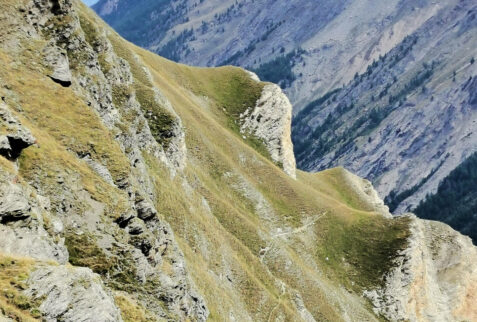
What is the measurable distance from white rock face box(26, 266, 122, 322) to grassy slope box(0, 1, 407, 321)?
8.14 m

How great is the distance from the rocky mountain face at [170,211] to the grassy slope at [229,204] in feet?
0.89

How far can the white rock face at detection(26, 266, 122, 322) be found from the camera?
26031mm

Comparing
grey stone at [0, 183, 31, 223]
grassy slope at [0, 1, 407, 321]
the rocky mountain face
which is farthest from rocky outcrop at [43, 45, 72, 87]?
grey stone at [0, 183, 31, 223]

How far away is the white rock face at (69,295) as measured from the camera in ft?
85.4

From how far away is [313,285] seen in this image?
317ft

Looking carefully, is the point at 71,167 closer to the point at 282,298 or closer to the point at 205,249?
the point at 205,249

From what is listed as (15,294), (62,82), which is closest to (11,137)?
(15,294)

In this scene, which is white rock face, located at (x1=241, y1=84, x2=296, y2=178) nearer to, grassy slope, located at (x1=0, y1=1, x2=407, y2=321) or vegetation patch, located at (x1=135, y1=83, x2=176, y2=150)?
grassy slope, located at (x1=0, y1=1, x2=407, y2=321)

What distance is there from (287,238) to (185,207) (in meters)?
38.5

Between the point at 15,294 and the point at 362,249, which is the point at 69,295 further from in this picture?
the point at 362,249

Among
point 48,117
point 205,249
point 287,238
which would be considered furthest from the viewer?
point 287,238

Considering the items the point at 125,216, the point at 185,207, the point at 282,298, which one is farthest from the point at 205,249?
the point at 125,216

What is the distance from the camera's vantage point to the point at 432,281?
124 m

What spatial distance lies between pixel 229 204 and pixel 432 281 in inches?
2307
